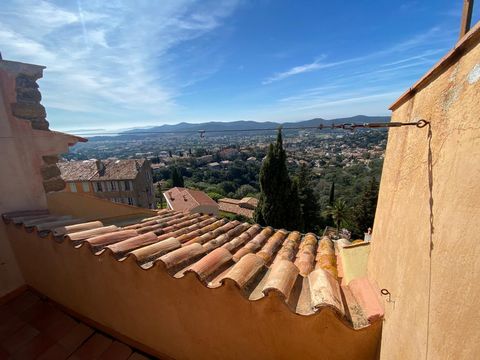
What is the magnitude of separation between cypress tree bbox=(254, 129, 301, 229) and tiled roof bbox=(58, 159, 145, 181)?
14.1 meters

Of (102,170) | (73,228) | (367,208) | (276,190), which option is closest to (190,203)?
(276,190)

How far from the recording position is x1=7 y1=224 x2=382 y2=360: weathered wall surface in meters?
1.56

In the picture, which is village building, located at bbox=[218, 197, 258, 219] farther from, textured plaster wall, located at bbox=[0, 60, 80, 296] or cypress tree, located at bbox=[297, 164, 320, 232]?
textured plaster wall, located at bbox=[0, 60, 80, 296]

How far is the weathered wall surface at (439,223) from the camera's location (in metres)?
0.83

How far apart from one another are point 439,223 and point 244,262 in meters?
1.50

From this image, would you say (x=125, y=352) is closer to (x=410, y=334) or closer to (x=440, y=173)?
(x=410, y=334)

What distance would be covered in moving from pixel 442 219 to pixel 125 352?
263cm

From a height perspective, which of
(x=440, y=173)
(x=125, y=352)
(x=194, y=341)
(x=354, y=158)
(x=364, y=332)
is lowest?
(x=354, y=158)

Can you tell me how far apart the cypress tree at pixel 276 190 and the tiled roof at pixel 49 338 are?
630 inches

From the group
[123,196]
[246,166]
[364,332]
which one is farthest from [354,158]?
[364,332]

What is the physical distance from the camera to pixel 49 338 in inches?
88.6

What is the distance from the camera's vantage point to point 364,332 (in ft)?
4.87

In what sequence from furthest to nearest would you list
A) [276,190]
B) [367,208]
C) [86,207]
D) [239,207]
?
[239,207]
[367,208]
[276,190]
[86,207]

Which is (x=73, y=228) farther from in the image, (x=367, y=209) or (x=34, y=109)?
(x=367, y=209)
